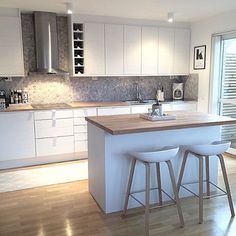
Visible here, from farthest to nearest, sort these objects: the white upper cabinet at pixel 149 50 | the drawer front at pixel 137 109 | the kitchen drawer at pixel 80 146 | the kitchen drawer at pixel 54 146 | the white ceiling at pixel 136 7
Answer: the white upper cabinet at pixel 149 50 < the drawer front at pixel 137 109 < the kitchen drawer at pixel 80 146 < the kitchen drawer at pixel 54 146 < the white ceiling at pixel 136 7

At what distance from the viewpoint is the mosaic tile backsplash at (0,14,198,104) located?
4.55m

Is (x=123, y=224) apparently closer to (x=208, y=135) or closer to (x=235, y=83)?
(x=208, y=135)

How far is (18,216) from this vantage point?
2777 millimetres

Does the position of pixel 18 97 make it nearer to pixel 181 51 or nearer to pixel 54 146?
pixel 54 146

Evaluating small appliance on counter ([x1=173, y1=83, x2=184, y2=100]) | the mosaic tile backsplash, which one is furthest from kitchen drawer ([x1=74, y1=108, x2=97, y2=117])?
small appliance on counter ([x1=173, y1=83, x2=184, y2=100])

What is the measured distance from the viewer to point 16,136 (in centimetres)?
409

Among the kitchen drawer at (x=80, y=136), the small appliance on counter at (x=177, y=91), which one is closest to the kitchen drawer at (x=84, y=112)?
A: the kitchen drawer at (x=80, y=136)

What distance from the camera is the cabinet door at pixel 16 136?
13.1ft

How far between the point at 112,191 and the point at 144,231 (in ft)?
1.69

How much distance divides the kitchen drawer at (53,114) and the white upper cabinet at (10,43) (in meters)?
0.75

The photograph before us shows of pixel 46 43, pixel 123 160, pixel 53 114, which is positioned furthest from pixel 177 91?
pixel 123 160

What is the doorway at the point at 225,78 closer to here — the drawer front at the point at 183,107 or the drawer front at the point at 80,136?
the drawer front at the point at 183,107

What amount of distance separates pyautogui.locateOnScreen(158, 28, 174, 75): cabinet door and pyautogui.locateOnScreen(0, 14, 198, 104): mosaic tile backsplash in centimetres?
34

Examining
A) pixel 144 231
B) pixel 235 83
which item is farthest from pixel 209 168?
pixel 235 83
